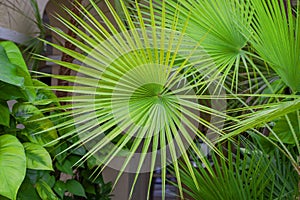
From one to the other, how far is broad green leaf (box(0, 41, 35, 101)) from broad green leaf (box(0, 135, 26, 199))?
18cm

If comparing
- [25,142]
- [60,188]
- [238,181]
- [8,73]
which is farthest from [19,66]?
[238,181]

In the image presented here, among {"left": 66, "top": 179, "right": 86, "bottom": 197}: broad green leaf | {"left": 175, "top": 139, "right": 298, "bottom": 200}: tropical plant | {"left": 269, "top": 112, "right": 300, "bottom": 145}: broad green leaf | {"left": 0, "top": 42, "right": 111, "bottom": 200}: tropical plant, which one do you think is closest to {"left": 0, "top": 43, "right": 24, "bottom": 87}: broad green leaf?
{"left": 0, "top": 42, "right": 111, "bottom": 200}: tropical plant

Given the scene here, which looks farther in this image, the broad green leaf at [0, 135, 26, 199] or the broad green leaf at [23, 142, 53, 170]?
the broad green leaf at [23, 142, 53, 170]

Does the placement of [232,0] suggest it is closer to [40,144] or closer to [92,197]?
[40,144]

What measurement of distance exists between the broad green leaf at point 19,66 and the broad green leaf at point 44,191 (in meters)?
0.31

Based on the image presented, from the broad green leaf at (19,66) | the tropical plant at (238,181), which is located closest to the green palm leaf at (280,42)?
the tropical plant at (238,181)

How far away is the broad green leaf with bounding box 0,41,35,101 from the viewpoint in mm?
1558

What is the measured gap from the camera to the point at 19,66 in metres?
1.58

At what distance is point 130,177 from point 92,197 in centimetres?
82

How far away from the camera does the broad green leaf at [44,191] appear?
1.57 metres

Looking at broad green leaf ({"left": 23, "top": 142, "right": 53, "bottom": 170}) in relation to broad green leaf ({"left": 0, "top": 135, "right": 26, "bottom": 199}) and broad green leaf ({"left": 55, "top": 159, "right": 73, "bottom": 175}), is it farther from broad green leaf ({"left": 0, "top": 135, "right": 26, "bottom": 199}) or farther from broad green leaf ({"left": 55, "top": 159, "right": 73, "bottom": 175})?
broad green leaf ({"left": 55, "top": 159, "right": 73, "bottom": 175})

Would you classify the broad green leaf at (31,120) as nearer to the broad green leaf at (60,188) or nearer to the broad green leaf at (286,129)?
the broad green leaf at (60,188)

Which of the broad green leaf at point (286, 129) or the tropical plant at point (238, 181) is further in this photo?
the broad green leaf at point (286, 129)

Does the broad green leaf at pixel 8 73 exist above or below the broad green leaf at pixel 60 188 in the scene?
above
